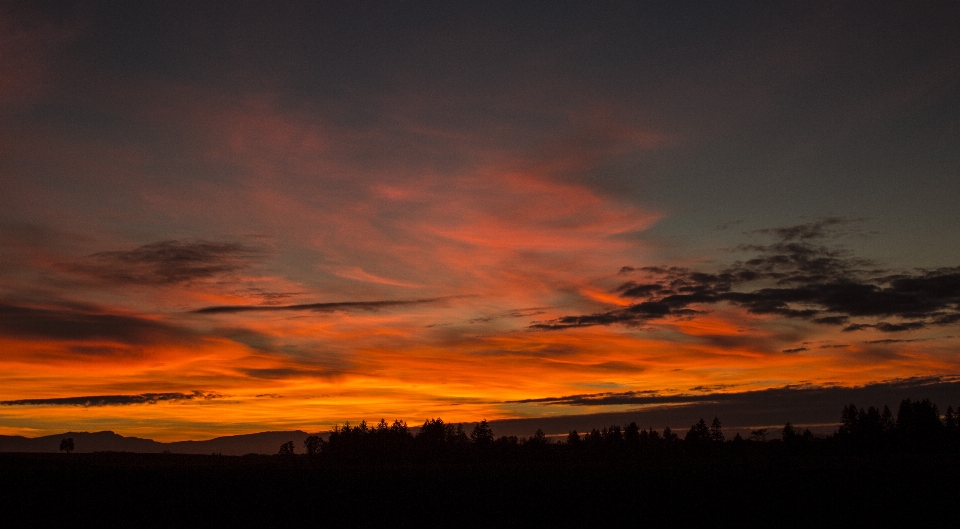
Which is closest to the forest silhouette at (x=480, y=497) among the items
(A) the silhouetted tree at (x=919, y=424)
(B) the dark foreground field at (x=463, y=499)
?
(B) the dark foreground field at (x=463, y=499)

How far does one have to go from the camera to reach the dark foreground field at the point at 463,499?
50.9 m

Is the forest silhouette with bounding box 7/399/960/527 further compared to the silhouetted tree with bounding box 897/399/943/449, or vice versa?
the silhouetted tree with bounding box 897/399/943/449

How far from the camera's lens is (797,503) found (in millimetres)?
60031

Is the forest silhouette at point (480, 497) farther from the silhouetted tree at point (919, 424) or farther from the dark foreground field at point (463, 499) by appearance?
the silhouetted tree at point (919, 424)

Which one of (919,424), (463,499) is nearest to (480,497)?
(463,499)

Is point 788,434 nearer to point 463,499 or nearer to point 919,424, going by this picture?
point 919,424

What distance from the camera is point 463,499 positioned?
204 feet

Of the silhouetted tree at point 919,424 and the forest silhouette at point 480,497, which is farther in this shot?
the silhouetted tree at point 919,424

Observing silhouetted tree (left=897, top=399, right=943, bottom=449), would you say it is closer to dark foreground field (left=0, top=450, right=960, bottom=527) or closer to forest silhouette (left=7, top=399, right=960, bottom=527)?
forest silhouette (left=7, top=399, right=960, bottom=527)

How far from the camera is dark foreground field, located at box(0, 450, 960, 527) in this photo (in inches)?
2005

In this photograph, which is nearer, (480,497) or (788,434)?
(480,497)

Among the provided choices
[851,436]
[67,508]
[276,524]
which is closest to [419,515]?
[276,524]

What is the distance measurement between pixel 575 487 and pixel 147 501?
39.5 metres

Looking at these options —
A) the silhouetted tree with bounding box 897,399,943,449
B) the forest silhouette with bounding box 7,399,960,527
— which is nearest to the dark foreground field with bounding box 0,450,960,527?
the forest silhouette with bounding box 7,399,960,527
